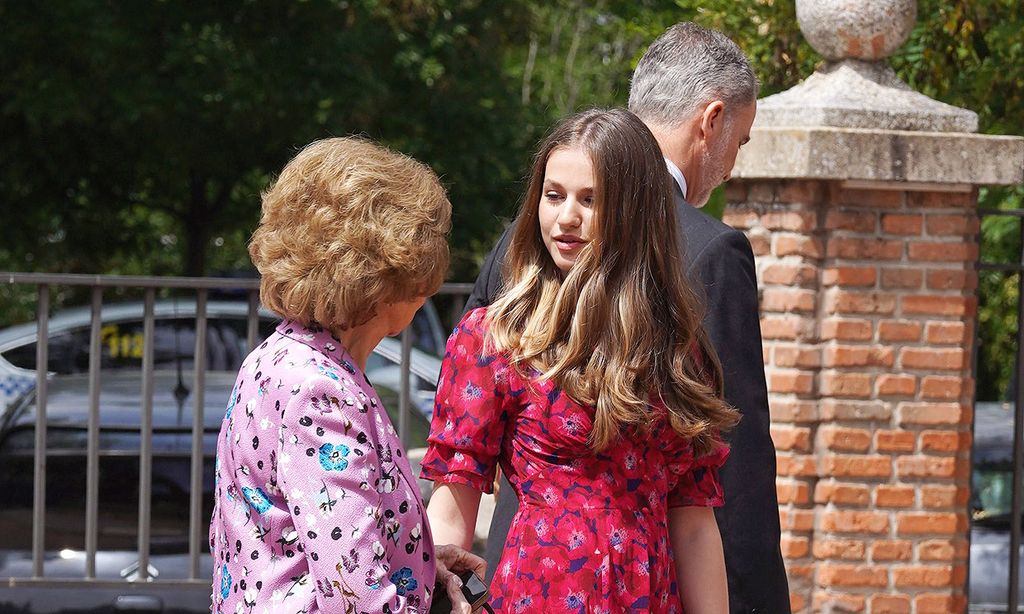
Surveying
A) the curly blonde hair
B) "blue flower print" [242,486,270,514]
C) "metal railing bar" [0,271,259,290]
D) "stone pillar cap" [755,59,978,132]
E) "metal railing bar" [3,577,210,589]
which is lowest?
"metal railing bar" [3,577,210,589]

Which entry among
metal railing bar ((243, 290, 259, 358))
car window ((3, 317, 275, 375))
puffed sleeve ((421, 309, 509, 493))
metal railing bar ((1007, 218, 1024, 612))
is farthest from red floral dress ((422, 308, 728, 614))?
car window ((3, 317, 275, 375))

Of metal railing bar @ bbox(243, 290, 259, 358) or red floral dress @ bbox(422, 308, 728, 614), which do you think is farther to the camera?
metal railing bar @ bbox(243, 290, 259, 358)

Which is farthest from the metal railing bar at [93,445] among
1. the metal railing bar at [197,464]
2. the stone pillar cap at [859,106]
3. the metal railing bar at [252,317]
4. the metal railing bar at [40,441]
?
the stone pillar cap at [859,106]

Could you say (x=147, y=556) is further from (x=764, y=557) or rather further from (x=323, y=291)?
(x=323, y=291)

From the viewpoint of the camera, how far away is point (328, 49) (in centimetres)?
1228

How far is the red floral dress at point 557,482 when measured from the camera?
229 centimetres

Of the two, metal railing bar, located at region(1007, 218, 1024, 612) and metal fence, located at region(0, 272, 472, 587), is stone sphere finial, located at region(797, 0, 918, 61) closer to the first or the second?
metal railing bar, located at region(1007, 218, 1024, 612)

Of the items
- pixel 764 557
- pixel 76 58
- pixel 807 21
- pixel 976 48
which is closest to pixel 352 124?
pixel 76 58

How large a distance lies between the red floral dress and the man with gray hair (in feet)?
0.70

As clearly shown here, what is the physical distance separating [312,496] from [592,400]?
1.79 ft

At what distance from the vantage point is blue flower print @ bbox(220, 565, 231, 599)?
6.66 ft

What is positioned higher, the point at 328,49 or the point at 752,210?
the point at 328,49

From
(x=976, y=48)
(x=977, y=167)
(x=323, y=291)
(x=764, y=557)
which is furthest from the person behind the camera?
(x=976, y=48)

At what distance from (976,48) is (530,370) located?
168 inches
